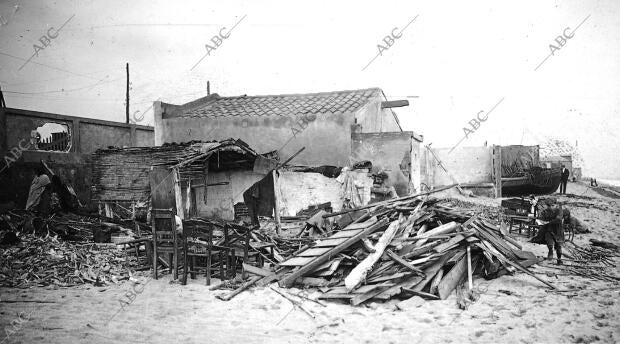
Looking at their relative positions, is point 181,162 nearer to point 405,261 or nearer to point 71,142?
point 405,261

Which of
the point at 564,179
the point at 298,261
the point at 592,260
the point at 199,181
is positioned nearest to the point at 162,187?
the point at 199,181

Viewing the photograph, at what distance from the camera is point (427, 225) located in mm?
8406

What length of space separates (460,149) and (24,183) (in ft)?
78.5

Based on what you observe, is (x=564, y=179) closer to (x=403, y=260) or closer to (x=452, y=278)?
(x=452, y=278)

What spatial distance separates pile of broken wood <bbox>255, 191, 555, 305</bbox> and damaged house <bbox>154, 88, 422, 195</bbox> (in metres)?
7.65

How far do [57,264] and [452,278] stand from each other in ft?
24.5

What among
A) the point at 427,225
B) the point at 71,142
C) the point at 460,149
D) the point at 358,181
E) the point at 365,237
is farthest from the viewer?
the point at 460,149

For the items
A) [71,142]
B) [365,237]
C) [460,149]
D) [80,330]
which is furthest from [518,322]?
[460,149]

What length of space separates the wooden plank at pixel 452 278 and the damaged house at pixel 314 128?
8.78 metres

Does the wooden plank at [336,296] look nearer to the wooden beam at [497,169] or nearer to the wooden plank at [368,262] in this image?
the wooden plank at [368,262]

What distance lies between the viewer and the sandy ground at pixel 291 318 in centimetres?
490

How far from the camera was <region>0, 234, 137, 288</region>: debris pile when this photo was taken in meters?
7.18

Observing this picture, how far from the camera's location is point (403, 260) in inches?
274

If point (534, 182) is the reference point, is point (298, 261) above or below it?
→ below
